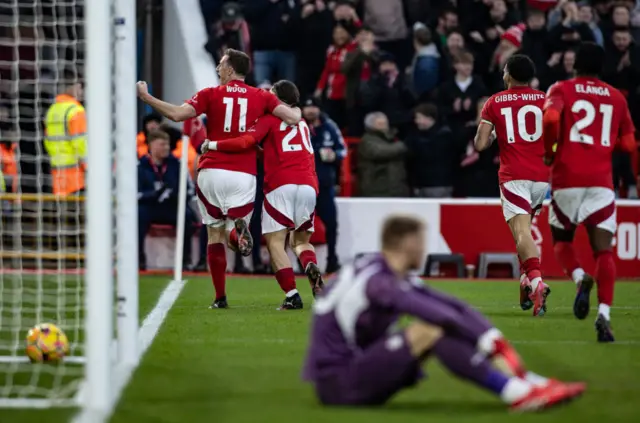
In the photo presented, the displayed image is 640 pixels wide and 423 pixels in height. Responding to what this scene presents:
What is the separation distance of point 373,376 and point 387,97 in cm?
1205

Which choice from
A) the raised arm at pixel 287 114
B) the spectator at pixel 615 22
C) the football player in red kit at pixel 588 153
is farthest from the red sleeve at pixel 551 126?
the spectator at pixel 615 22

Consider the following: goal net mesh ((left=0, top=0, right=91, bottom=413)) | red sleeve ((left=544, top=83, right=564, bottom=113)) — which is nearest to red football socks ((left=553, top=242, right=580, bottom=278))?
red sleeve ((left=544, top=83, right=564, bottom=113))

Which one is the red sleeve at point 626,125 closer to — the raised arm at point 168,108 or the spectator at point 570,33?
the raised arm at point 168,108

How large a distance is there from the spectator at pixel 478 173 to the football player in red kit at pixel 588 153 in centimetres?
820

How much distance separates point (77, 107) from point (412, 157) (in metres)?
6.08

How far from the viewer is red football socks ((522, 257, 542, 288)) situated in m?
10.7

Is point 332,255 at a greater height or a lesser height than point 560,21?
lesser

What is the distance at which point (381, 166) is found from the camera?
1722cm

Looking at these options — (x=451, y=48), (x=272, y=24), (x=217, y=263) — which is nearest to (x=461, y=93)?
(x=451, y=48)

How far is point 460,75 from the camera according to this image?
57.6 ft

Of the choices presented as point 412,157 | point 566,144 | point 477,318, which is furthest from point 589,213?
point 412,157

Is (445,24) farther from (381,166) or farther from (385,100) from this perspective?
(381,166)

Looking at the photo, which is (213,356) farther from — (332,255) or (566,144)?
(332,255)

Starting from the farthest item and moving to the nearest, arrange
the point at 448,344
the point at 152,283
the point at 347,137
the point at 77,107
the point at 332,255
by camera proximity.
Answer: the point at 347,137 → the point at 332,255 → the point at 152,283 → the point at 77,107 → the point at 448,344
